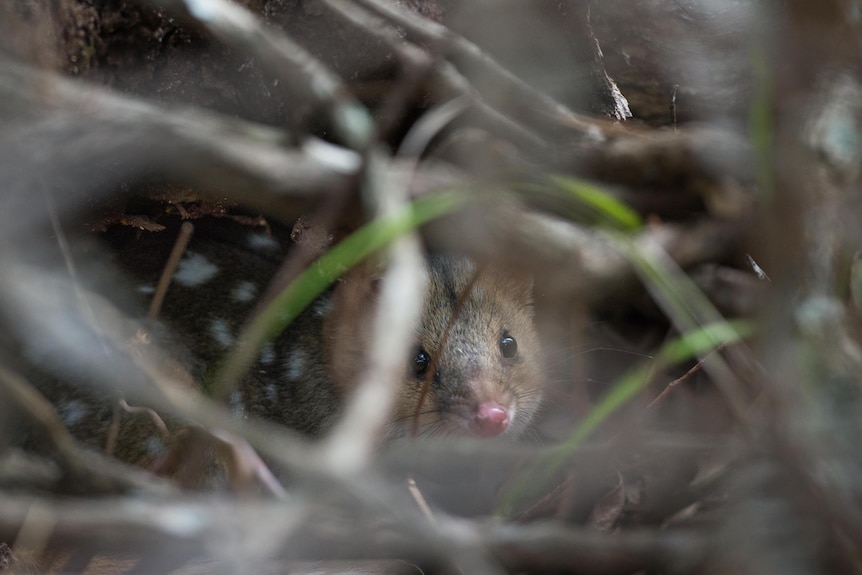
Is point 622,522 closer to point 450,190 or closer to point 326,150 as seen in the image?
point 450,190

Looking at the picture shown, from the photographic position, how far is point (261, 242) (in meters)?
3.27

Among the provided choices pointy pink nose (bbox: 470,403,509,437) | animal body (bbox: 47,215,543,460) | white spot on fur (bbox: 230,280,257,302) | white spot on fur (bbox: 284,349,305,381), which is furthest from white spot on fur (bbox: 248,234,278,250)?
pointy pink nose (bbox: 470,403,509,437)

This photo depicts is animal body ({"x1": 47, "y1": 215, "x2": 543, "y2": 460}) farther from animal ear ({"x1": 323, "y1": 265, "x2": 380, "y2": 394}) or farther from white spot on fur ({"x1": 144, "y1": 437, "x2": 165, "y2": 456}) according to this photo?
white spot on fur ({"x1": 144, "y1": 437, "x2": 165, "y2": 456})

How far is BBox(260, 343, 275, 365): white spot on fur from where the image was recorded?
3.19m

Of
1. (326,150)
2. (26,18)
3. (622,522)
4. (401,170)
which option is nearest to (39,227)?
(26,18)

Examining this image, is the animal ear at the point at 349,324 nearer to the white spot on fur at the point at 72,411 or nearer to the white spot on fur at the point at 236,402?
the white spot on fur at the point at 236,402

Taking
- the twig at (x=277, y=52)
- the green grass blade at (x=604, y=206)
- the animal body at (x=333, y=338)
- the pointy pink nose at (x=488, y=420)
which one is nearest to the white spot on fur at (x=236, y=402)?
the animal body at (x=333, y=338)

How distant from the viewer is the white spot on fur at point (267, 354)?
10.5 ft

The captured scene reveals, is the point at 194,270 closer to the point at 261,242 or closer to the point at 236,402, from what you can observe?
the point at 261,242

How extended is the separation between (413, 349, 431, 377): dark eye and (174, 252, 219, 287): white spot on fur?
2.84 feet

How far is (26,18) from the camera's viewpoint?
7.51 ft

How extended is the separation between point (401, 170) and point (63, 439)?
1021 millimetres

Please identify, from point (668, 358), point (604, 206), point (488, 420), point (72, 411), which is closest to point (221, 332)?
point (72, 411)

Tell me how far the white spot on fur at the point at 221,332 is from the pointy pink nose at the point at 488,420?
967 mm
